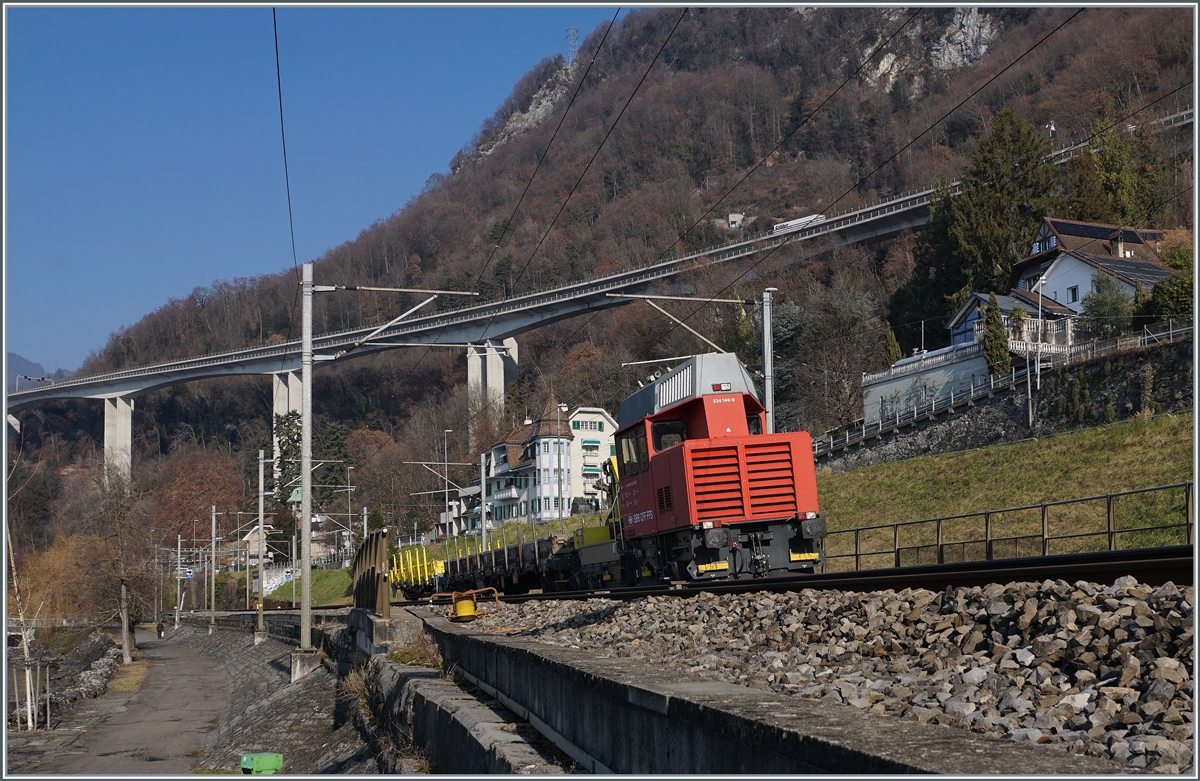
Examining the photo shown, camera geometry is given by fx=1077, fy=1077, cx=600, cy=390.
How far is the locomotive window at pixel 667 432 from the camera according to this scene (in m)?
19.9

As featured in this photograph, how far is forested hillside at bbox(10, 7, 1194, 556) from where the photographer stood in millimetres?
74438

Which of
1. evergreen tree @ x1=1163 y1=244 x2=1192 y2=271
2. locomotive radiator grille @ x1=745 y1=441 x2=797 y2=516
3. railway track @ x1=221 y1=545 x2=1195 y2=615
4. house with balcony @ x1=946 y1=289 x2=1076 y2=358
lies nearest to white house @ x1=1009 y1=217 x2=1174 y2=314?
evergreen tree @ x1=1163 y1=244 x2=1192 y2=271

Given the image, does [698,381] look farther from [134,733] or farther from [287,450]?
[287,450]

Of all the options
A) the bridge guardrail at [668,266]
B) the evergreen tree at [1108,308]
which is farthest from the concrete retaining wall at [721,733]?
the bridge guardrail at [668,266]

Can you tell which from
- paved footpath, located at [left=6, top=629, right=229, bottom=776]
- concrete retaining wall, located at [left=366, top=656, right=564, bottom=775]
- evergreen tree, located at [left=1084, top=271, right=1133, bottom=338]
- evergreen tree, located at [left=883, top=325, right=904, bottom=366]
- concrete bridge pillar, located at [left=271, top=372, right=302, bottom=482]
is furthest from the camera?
concrete bridge pillar, located at [left=271, top=372, right=302, bottom=482]

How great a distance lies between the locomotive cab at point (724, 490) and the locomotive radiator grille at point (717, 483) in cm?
2

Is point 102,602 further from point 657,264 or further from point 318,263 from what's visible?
point 318,263

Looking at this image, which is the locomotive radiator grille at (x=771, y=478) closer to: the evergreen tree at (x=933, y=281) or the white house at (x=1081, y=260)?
the white house at (x=1081, y=260)

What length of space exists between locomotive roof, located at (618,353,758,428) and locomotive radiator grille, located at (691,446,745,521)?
185cm

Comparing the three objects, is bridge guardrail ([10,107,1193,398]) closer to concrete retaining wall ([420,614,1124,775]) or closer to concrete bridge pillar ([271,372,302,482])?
concrete bridge pillar ([271,372,302,482])

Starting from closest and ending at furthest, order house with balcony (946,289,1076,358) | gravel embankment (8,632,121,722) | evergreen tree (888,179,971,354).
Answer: gravel embankment (8,632,121,722) → house with balcony (946,289,1076,358) → evergreen tree (888,179,971,354)

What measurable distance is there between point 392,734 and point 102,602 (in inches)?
1832

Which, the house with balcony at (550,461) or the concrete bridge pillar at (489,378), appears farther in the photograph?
the concrete bridge pillar at (489,378)

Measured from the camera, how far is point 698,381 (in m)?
19.9
